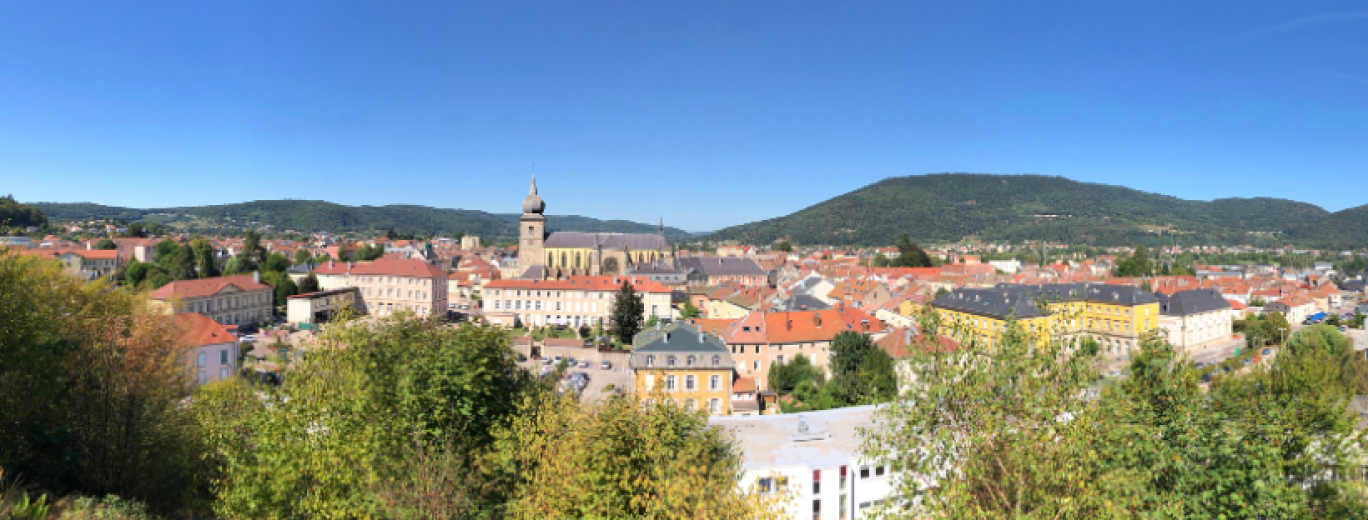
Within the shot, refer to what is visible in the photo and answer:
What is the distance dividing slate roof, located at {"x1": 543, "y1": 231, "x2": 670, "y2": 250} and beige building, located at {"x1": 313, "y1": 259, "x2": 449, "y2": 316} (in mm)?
25203

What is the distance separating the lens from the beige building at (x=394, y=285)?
6900 cm

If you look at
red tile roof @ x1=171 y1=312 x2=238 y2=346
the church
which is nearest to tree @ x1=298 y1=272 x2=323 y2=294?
the church

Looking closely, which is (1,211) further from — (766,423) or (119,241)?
(766,423)

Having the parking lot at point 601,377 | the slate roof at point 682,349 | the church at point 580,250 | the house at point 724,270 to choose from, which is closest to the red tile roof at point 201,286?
the parking lot at point 601,377

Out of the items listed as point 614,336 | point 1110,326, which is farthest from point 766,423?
point 1110,326

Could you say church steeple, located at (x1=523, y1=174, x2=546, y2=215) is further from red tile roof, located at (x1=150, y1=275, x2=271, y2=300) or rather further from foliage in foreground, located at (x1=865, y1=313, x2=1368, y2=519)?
foliage in foreground, located at (x1=865, y1=313, x2=1368, y2=519)

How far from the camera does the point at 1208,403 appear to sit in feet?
38.6

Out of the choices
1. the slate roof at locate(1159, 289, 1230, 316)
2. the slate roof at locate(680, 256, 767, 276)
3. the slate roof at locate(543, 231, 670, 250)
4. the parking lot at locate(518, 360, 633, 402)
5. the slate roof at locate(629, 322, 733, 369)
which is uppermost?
the slate roof at locate(543, 231, 670, 250)

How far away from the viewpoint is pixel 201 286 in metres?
53.5

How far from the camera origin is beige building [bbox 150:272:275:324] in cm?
5162

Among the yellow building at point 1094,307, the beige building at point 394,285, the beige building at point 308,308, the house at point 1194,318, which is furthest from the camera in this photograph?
the beige building at point 394,285

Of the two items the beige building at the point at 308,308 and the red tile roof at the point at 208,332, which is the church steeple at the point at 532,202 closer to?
the beige building at the point at 308,308

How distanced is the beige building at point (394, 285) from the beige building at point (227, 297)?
8059 mm

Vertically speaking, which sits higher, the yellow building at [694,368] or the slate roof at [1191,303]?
the slate roof at [1191,303]
